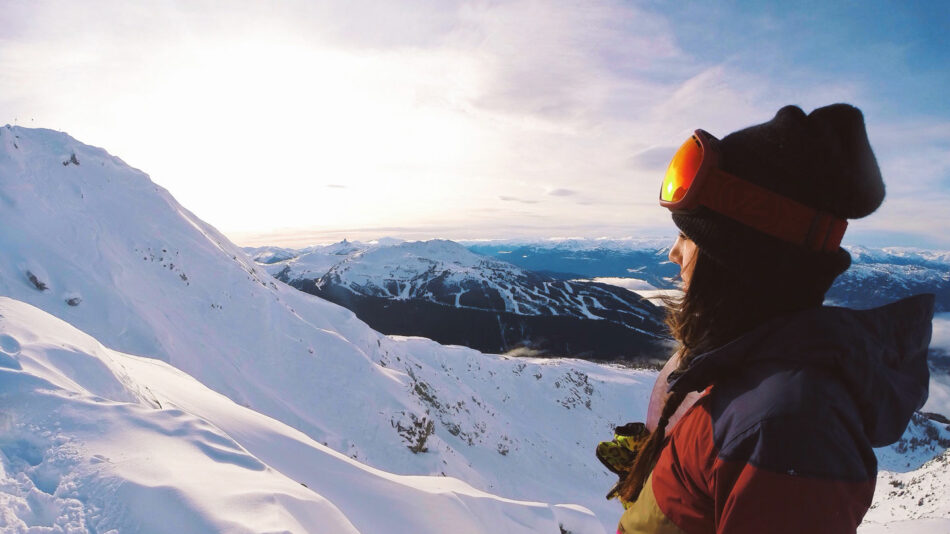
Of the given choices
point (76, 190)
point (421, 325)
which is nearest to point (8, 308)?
point (76, 190)

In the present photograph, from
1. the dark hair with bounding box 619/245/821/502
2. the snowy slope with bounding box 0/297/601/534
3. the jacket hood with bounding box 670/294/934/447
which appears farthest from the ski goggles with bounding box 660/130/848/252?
the snowy slope with bounding box 0/297/601/534

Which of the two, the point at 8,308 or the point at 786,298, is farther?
the point at 8,308

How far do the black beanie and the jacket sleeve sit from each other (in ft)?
2.27

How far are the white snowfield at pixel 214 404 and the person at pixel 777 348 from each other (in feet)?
10.9

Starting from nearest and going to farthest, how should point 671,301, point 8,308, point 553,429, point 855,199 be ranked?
point 855,199 < point 671,301 < point 8,308 < point 553,429

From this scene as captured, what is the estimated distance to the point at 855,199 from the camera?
1709mm

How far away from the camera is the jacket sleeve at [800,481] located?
1.29m

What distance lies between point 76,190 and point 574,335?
12710 cm

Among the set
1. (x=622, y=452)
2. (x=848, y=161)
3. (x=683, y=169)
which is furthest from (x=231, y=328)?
(x=848, y=161)

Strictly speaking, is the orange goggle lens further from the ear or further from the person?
the ear

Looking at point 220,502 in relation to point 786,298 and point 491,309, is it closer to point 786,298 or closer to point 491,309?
point 786,298

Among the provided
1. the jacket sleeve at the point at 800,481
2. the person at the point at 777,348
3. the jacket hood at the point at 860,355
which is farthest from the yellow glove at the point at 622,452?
the jacket sleeve at the point at 800,481

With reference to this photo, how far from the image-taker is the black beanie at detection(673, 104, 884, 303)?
1.72 meters

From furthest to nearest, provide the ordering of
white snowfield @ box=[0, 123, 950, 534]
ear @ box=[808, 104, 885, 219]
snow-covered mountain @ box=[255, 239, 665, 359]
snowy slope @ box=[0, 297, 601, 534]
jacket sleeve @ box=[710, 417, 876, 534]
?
snow-covered mountain @ box=[255, 239, 665, 359] < white snowfield @ box=[0, 123, 950, 534] < snowy slope @ box=[0, 297, 601, 534] < ear @ box=[808, 104, 885, 219] < jacket sleeve @ box=[710, 417, 876, 534]
